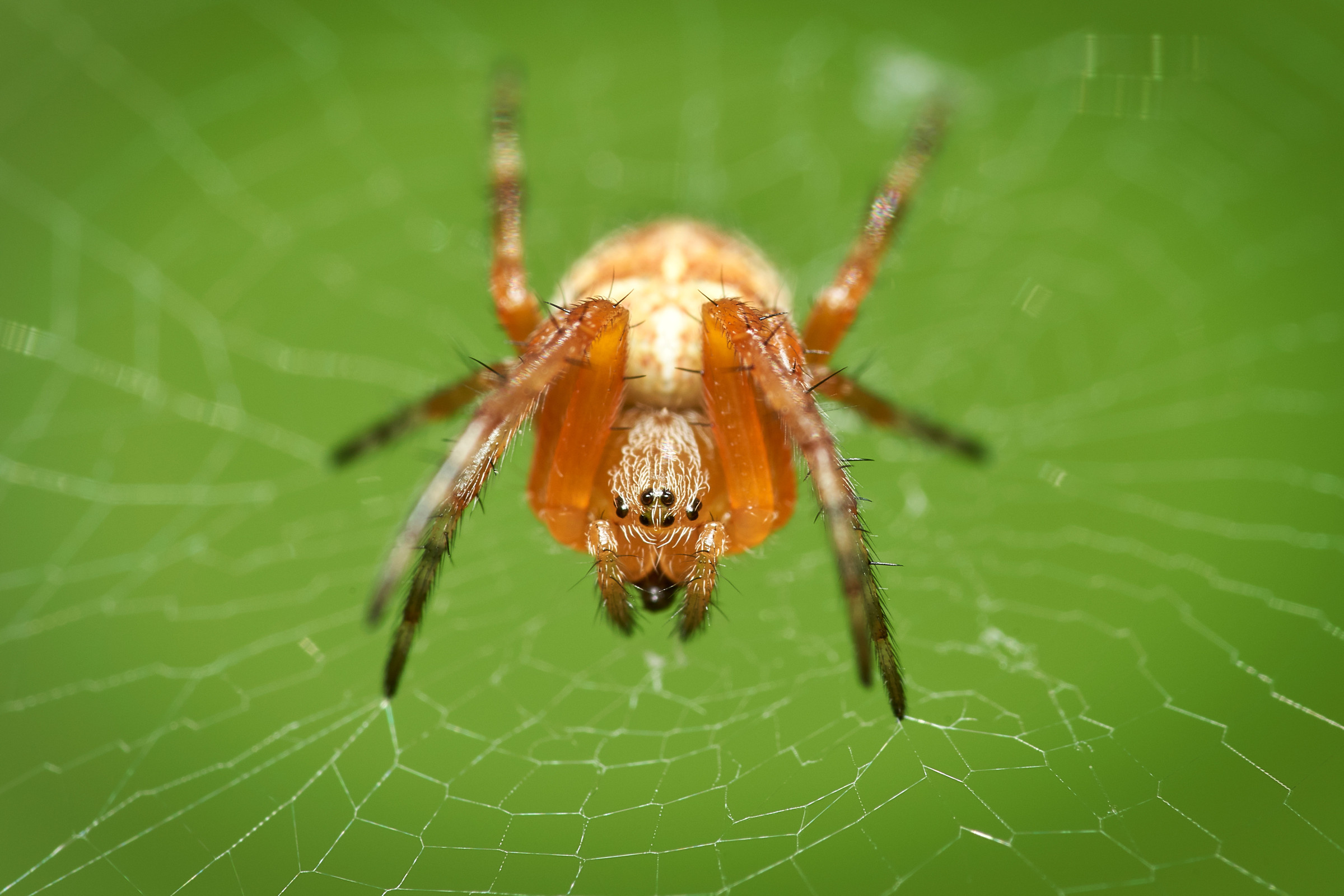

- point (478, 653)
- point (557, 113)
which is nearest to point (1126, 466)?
point (478, 653)

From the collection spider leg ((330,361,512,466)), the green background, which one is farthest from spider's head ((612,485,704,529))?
spider leg ((330,361,512,466))

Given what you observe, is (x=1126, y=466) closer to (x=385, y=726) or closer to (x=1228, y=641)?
(x=1228, y=641)

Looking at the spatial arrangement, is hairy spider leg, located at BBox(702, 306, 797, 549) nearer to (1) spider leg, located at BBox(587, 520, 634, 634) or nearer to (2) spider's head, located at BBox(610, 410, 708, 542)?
(2) spider's head, located at BBox(610, 410, 708, 542)

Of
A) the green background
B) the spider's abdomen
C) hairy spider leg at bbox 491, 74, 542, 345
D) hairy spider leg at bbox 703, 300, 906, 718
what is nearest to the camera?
hairy spider leg at bbox 703, 300, 906, 718

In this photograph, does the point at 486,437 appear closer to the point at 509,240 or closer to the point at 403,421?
the point at 403,421

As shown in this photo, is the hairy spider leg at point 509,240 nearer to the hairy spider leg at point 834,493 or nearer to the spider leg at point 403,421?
the spider leg at point 403,421

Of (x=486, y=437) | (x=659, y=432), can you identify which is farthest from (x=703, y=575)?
(x=486, y=437)
